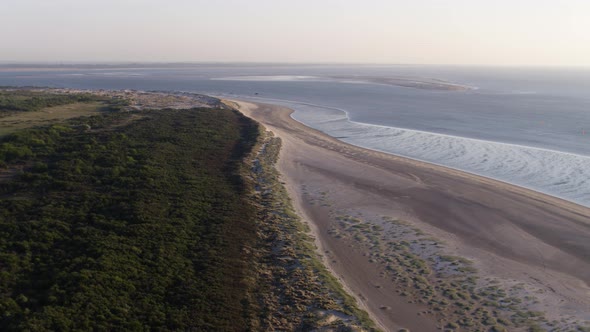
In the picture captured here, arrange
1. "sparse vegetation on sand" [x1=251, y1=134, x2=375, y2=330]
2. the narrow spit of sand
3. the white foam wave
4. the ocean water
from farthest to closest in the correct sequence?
the ocean water < the white foam wave < the narrow spit of sand < "sparse vegetation on sand" [x1=251, y1=134, x2=375, y2=330]

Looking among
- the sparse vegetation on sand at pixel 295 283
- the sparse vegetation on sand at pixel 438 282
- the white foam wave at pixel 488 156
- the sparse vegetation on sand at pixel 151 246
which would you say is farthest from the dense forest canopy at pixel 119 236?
the white foam wave at pixel 488 156

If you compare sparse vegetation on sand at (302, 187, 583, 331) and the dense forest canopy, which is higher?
the dense forest canopy

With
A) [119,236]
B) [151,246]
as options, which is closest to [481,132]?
[151,246]

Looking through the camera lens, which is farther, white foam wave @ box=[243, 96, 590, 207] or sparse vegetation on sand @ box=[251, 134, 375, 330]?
white foam wave @ box=[243, 96, 590, 207]

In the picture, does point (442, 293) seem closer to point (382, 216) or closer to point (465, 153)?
point (382, 216)

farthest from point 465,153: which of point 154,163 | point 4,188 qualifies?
point 4,188

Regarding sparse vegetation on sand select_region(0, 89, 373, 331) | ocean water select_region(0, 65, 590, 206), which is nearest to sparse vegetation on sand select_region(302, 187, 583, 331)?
sparse vegetation on sand select_region(0, 89, 373, 331)

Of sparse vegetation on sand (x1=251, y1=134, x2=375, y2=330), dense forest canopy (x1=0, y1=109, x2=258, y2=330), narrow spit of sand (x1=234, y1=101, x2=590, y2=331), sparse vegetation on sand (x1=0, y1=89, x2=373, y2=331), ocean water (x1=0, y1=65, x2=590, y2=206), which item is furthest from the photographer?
ocean water (x1=0, y1=65, x2=590, y2=206)

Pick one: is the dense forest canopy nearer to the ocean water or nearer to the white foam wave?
the white foam wave

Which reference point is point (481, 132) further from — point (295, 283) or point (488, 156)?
point (295, 283)
